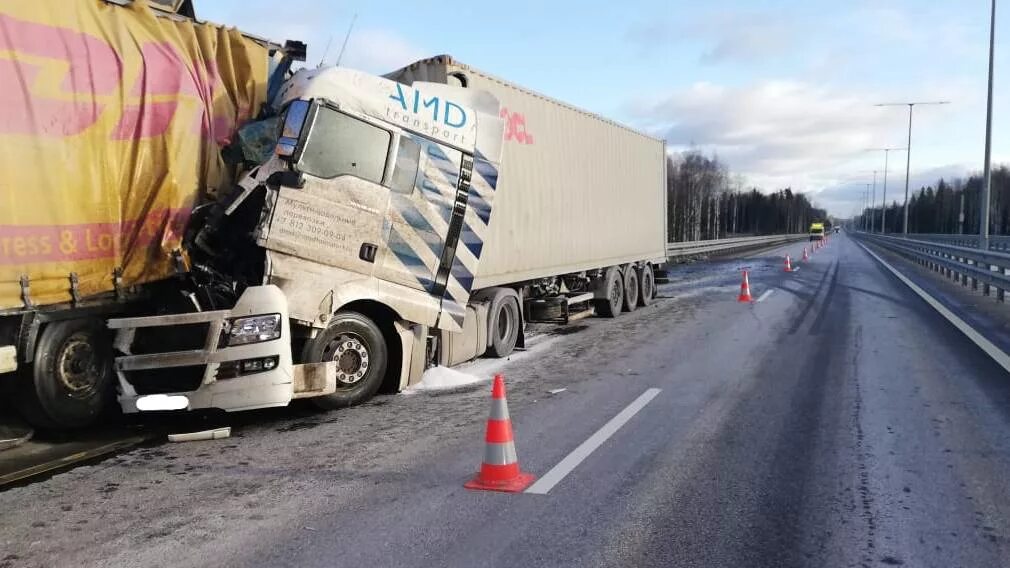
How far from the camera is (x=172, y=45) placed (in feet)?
21.8

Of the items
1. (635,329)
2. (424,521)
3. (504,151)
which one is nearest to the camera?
(424,521)

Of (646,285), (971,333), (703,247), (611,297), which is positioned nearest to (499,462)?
(971,333)

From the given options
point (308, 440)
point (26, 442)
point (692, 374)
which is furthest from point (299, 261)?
point (692, 374)

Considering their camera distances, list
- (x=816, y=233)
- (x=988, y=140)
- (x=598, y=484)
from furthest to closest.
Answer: (x=816, y=233)
(x=988, y=140)
(x=598, y=484)

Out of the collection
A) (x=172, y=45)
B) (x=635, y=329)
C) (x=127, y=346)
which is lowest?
(x=635, y=329)

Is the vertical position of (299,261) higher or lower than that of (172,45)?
lower

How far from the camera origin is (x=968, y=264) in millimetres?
20250

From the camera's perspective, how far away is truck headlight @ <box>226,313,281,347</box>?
6.14 meters

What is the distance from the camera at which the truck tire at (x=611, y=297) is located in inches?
582

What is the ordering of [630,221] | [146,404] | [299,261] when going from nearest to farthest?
1. [146,404]
2. [299,261]
3. [630,221]

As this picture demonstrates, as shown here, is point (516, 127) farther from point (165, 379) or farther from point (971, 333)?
point (971, 333)

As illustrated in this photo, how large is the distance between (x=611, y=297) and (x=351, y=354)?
8.51m

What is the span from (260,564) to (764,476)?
322cm

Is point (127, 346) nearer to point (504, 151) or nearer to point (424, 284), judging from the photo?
point (424, 284)
